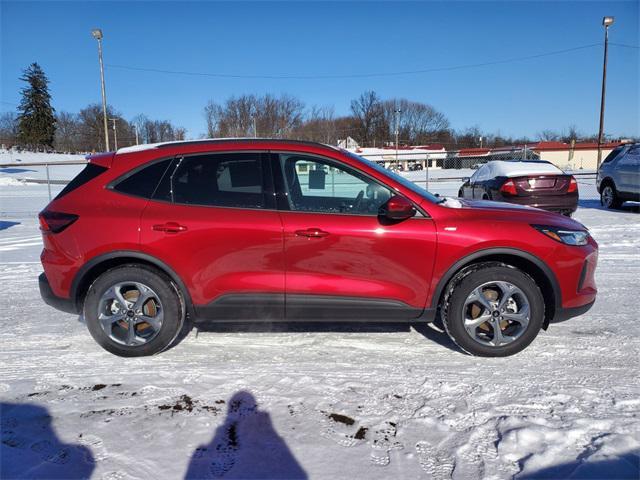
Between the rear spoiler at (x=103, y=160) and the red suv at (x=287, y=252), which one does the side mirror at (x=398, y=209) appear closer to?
the red suv at (x=287, y=252)

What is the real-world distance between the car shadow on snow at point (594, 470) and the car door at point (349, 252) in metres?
1.45

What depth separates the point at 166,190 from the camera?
11.6 ft

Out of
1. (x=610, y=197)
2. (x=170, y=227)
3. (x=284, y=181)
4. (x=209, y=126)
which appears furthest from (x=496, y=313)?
(x=209, y=126)

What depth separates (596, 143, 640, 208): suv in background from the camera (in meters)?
11.1

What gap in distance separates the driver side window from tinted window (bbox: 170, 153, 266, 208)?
0.84 feet

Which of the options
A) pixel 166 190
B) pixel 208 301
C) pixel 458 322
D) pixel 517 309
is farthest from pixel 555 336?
pixel 166 190

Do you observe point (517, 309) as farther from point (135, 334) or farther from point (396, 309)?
point (135, 334)

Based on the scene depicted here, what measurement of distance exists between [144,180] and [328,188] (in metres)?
1.50

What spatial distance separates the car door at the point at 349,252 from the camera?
11.1ft

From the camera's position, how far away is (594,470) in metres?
2.26

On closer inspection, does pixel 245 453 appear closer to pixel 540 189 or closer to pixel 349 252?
pixel 349 252

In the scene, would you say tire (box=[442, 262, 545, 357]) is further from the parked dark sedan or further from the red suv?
the parked dark sedan

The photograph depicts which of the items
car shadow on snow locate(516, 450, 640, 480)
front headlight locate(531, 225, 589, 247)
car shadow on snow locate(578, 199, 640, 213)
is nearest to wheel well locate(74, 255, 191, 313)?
car shadow on snow locate(516, 450, 640, 480)

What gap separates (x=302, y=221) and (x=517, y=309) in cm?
186
